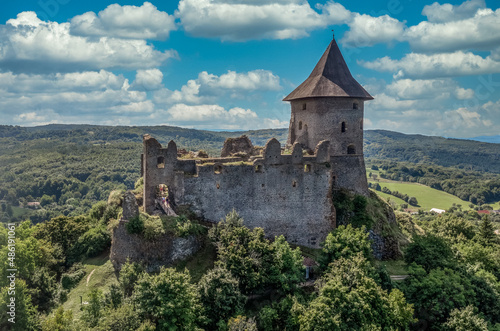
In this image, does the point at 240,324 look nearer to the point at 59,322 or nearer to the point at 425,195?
the point at 59,322

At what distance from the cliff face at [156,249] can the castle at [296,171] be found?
368 centimetres

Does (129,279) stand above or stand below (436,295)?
above

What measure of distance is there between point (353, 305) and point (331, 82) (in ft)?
81.0

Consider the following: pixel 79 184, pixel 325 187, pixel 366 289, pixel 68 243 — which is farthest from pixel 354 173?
pixel 79 184

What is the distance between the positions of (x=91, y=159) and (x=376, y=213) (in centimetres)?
11539

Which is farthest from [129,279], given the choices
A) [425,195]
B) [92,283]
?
[425,195]

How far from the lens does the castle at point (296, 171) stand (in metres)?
39.6

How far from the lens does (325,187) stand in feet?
140

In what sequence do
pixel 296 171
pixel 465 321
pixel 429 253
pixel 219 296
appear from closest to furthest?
pixel 219 296
pixel 465 321
pixel 296 171
pixel 429 253

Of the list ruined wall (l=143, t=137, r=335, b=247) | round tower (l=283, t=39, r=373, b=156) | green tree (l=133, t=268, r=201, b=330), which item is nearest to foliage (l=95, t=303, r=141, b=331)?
green tree (l=133, t=268, r=201, b=330)

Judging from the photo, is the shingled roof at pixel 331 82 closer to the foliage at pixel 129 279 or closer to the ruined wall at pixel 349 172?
the ruined wall at pixel 349 172

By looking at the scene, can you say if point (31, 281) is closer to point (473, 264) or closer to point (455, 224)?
point (473, 264)

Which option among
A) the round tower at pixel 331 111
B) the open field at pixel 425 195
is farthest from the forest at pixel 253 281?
the open field at pixel 425 195

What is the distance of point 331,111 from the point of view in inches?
1795
